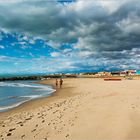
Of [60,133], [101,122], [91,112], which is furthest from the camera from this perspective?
[91,112]

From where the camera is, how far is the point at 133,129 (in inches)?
343

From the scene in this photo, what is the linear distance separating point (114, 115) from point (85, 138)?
12.2 ft

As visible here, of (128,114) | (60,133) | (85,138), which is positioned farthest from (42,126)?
(128,114)

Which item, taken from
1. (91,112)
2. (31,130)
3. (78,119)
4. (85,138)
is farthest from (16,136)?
(91,112)

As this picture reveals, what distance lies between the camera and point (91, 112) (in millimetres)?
12234

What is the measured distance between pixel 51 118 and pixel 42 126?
1.59m

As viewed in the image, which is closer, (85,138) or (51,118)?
(85,138)

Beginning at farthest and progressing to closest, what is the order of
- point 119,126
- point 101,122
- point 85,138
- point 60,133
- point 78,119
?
point 78,119
point 101,122
point 119,126
point 60,133
point 85,138

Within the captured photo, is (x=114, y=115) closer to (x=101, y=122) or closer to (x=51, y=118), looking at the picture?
(x=101, y=122)

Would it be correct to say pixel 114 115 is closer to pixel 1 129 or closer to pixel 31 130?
pixel 31 130

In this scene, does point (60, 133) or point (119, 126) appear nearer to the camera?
point (60, 133)

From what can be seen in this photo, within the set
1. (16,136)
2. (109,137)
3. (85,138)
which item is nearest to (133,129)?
(109,137)

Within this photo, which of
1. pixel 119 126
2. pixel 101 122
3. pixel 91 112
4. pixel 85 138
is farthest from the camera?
pixel 91 112

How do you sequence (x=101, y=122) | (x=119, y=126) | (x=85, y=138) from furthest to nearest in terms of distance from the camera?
(x=101, y=122) → (x=119, y=126) → (x=85, y=138)
